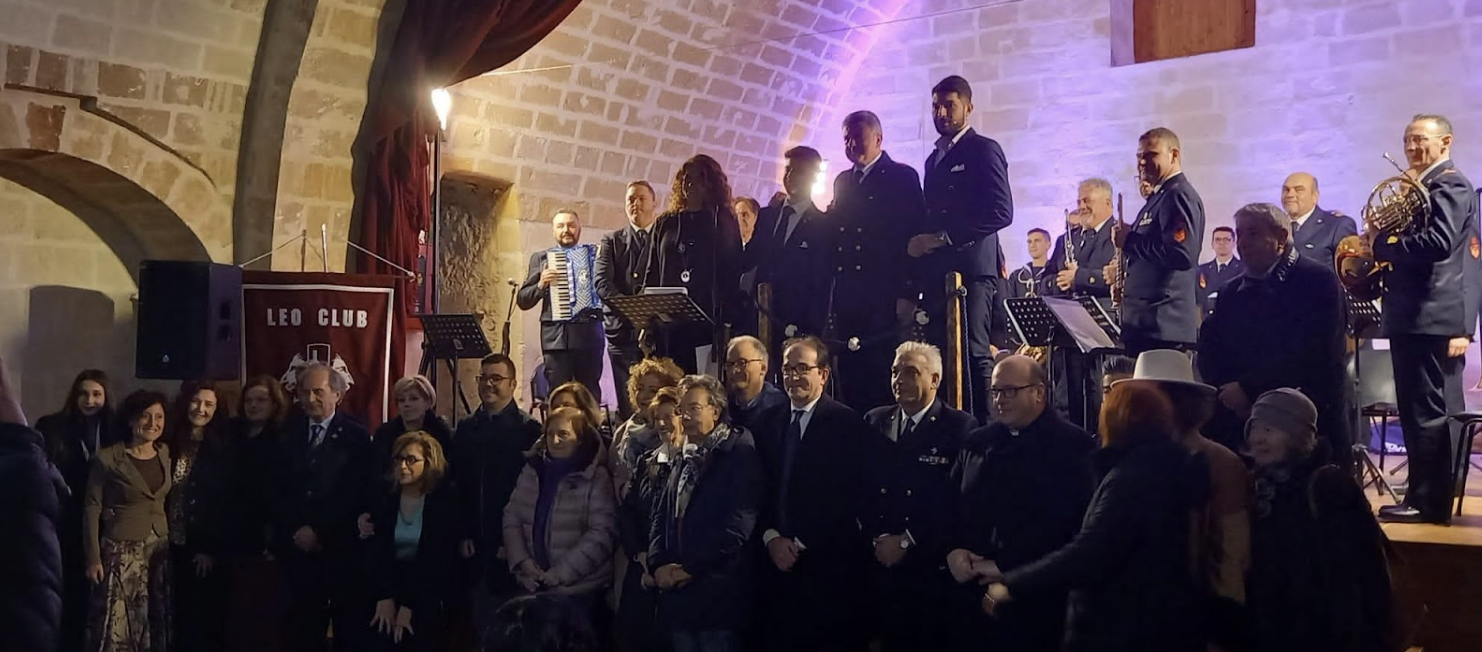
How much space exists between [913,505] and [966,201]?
1.55 meters

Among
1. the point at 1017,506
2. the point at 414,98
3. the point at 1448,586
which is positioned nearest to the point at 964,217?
the point at 1017,506

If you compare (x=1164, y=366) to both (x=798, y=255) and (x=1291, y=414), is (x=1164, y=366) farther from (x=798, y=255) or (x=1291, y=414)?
(x=798, y=255)

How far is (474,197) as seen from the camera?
30.5 ft

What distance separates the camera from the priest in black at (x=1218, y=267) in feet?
26.8

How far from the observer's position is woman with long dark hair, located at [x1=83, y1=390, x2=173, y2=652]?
5.41 metres

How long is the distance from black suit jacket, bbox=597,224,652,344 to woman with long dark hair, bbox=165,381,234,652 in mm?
1690

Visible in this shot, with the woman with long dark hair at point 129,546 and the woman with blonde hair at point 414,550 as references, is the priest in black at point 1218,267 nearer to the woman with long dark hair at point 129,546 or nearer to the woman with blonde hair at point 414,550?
the woman with blonde hair at point 414,550

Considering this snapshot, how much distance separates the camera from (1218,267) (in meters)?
8.49

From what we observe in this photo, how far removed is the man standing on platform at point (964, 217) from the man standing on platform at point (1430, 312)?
1421 mm

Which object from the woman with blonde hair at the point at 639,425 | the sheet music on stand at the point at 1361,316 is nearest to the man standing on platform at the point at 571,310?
the woman with blonde hair at the point at 639,425

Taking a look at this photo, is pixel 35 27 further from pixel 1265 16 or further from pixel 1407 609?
pixel 1265 16

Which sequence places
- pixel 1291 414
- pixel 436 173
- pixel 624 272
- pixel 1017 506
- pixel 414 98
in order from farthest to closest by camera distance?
pixel 436 173
pixel 414 98
pixel 624 272
pixel 1017 506
pixel 1291 414

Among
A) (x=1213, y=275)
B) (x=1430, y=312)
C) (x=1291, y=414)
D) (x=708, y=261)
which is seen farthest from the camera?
(x=1213, y=275)

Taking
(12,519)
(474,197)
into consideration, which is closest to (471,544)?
(12,519)
